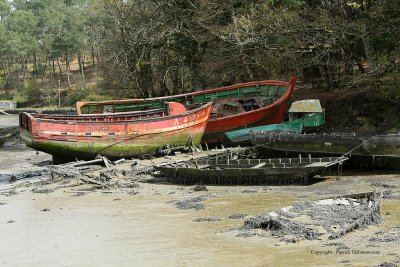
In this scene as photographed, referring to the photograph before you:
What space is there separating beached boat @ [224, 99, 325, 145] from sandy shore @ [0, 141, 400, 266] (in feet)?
17.3

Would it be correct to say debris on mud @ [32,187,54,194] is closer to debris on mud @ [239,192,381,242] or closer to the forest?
debris on mud @ [239,192,381,242]

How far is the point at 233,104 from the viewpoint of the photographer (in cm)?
2598

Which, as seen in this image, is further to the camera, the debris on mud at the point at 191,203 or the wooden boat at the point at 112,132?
the wooden boat at the point at 112,132

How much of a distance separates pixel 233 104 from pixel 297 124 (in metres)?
4.36

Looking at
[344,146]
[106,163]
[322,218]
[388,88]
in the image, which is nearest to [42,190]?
[106,163]

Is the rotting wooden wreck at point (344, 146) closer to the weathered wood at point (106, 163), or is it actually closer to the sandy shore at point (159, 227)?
the sandy shore at point (159, 227)

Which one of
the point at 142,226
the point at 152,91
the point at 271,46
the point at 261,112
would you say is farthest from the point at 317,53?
the point at 142,226

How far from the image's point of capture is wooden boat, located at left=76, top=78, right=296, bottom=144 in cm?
2452

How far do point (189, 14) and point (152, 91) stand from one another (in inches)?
274

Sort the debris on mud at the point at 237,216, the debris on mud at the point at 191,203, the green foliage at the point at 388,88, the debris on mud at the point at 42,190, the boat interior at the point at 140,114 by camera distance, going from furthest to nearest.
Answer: the boat interior at the point at 140,114, the green foliage at the point at 388,88, the debris on mud at the point at 42,190, the debris on mud at the point at 191,203, the debris on mud at the point at 237,216

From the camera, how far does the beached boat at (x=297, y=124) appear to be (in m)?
22.0

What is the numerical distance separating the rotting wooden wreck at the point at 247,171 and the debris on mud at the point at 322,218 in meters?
3.81

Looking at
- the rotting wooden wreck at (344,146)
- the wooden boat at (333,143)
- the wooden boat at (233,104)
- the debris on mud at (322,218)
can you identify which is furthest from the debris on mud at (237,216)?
the wooden boat at (233,104)

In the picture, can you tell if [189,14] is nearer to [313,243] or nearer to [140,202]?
[140,202]
